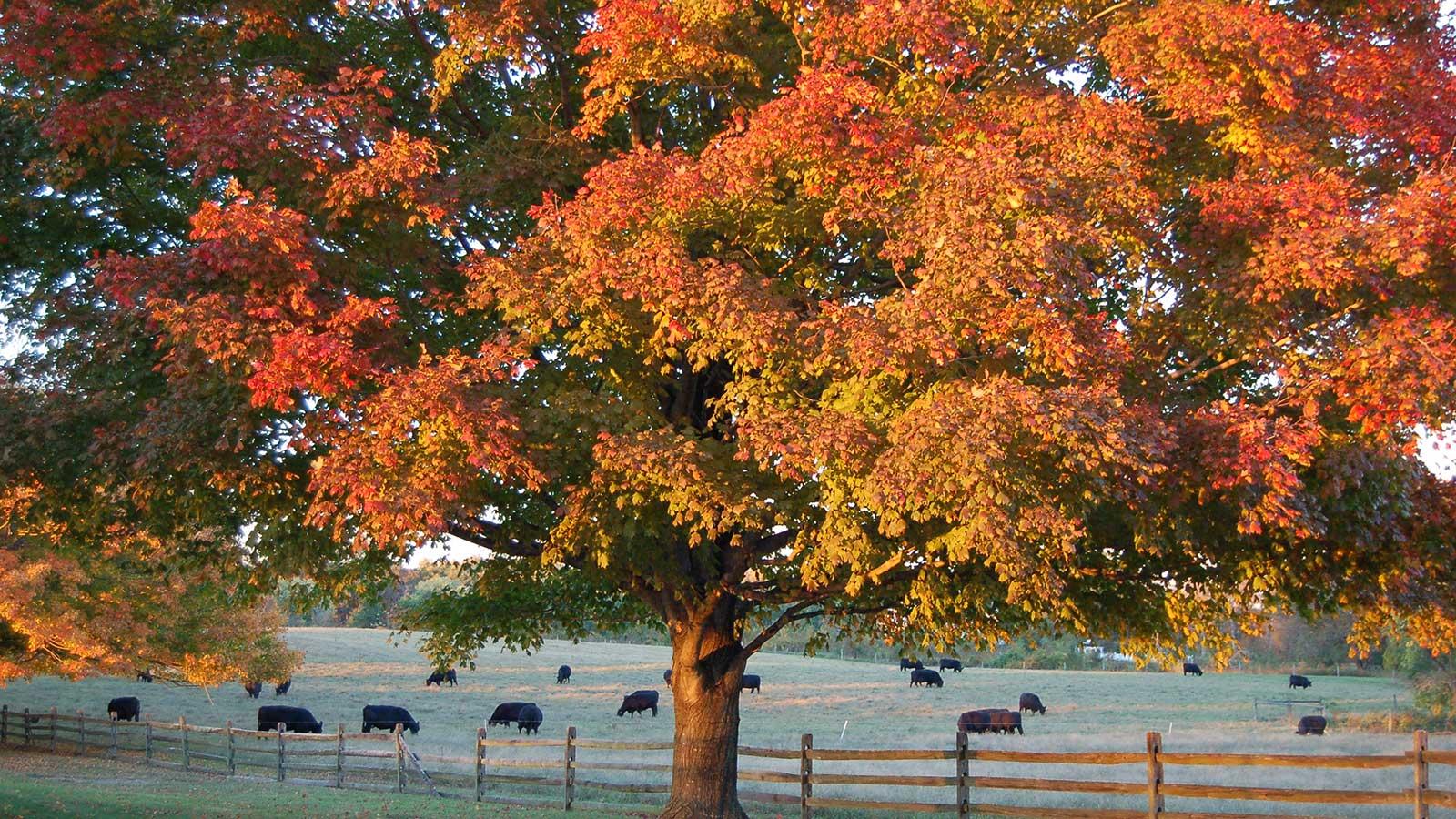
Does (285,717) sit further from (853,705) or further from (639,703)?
(853,705)

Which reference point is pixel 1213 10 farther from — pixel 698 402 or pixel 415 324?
pixel 415 324

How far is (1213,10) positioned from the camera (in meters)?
9.23

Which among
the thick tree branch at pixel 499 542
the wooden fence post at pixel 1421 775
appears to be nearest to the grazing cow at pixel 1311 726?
the wooden fence post at pixel 1421 775

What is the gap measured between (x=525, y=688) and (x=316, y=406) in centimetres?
5819

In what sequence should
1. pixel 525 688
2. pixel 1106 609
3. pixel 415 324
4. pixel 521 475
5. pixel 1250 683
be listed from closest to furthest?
pixel 521 475 < pixel 415 324 < pixel 1106 609 < pixel 525 688 < pixel 1250 683

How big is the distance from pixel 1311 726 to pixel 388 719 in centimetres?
3521

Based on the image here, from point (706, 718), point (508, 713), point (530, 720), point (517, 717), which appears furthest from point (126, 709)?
point (706, 718)

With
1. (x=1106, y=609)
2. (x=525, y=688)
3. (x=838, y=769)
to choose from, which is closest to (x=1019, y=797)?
(x=838, y=769)

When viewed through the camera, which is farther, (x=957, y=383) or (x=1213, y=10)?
(x=1213, y=10)

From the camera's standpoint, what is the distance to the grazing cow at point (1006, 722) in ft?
149

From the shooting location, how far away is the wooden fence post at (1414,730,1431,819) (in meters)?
13.2

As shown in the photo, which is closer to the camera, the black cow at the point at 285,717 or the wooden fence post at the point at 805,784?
the wooden fence post at the point at 805,784

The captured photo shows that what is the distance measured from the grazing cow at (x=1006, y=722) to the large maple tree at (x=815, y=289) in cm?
3482

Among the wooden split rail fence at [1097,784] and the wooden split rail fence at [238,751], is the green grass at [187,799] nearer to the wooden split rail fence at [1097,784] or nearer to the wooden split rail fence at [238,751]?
the wooden split rail fence at [238,751]
